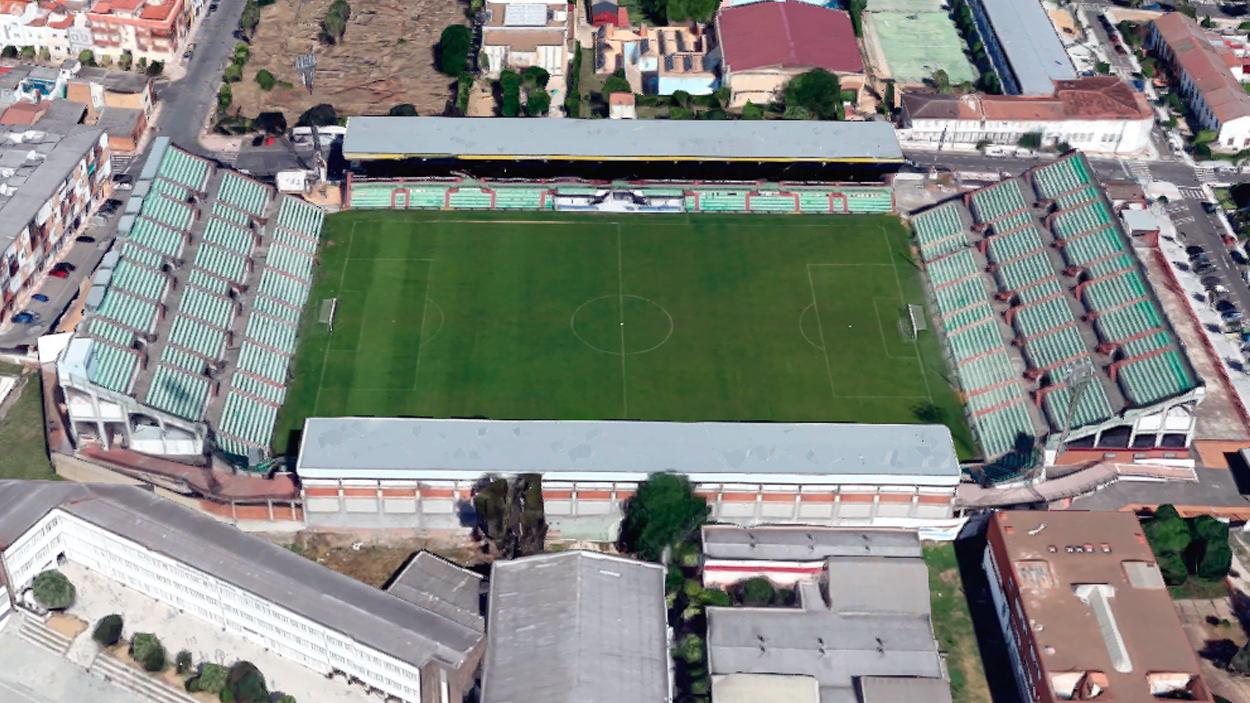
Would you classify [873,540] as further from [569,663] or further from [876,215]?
[876,215]

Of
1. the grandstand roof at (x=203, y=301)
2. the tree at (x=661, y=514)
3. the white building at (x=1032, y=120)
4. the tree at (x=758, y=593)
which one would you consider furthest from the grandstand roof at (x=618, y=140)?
the tree at (x=758, y=593)

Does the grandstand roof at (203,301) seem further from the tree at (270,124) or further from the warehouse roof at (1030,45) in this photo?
the warehouse roof at (1030,45)

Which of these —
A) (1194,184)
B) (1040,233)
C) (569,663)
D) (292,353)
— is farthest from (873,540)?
(1194,184)

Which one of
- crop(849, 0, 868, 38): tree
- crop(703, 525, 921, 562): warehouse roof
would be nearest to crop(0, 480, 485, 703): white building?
crop(703, 525, 921, 562): warehouse roof

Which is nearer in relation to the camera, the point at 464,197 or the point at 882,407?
the point at 882,407

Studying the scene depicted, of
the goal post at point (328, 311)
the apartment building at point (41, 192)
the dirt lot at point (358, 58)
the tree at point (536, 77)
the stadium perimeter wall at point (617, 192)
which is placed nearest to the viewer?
the goal post at point (328, 311)

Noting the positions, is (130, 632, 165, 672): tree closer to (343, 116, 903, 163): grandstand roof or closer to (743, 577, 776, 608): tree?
(743, 577, 776, 608): tree
